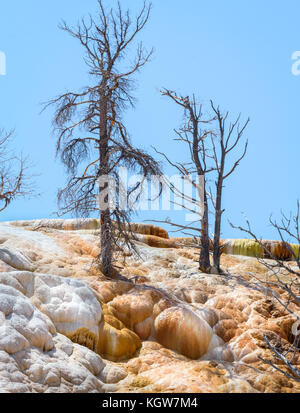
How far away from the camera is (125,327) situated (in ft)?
27.3

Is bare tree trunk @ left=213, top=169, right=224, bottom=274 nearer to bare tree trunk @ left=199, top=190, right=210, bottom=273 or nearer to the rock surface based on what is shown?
bare tree trunk @ left=199, top=190, right=210, bottom=273

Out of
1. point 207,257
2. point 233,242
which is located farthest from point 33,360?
point 233,242

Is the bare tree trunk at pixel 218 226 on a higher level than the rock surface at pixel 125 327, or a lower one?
higher

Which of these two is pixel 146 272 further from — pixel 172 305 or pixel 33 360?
pixel 33 360

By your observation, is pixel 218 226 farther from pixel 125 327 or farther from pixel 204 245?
pixel 125 327

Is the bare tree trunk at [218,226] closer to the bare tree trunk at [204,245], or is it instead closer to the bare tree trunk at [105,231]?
the bare tree trunk at [204,245]

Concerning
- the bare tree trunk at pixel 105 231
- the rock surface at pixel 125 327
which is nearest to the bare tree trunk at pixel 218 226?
the rock surface at pixel 125 327

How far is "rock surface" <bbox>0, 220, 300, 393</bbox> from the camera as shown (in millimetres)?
6133

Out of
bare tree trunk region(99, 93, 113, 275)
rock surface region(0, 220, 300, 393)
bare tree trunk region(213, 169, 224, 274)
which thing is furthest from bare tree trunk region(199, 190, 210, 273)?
bare tree trunk region(99, 93, 113, 275)

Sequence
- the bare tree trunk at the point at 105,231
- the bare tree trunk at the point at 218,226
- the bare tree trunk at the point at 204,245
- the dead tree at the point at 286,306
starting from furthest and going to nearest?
the bare tree trunk at the point at 218,226 → the bare tree trunk at the point at 204,245 → the bare tree trunk at the point at 105,231 → the dead tree at the point at 286,306

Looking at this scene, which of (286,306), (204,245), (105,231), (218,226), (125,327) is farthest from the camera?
(218,226)

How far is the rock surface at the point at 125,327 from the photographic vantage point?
613cm

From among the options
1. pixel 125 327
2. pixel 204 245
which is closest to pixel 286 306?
pixel 125 327

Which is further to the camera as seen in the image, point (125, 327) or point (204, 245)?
point (204, 245)
